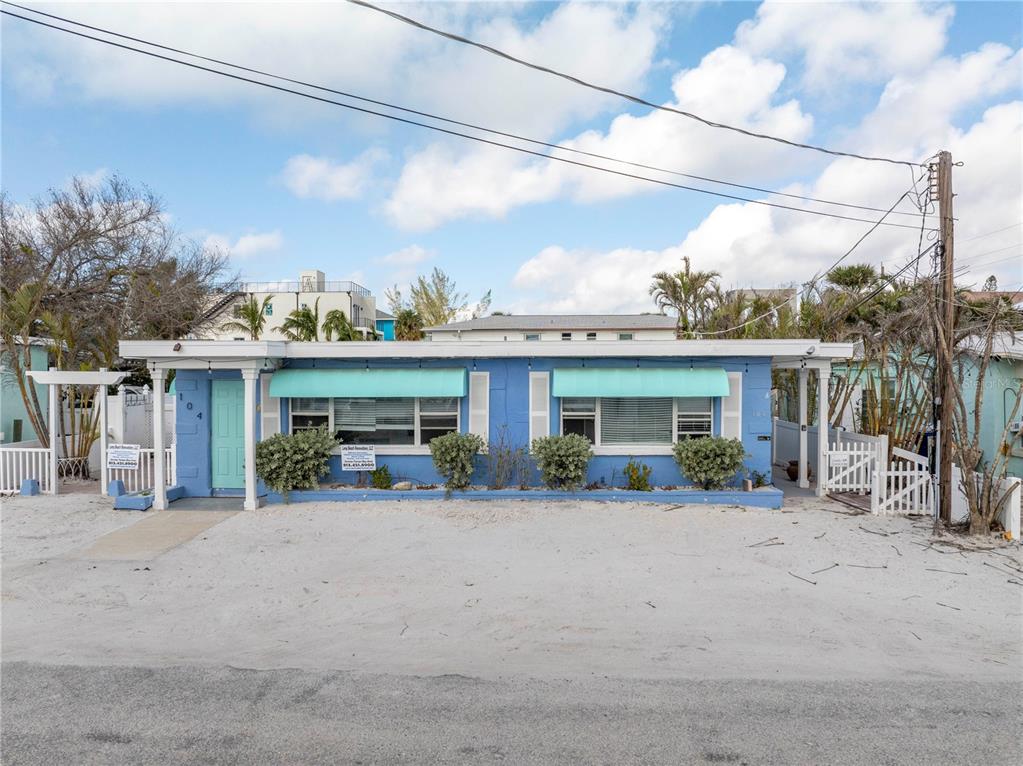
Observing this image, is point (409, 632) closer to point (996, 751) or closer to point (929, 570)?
point (996, 751)

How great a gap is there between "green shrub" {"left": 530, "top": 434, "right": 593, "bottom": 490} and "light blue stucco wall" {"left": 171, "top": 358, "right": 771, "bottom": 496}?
1.73 feet

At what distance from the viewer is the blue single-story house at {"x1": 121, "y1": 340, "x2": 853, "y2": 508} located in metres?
10.6

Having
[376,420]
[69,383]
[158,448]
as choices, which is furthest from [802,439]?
[69,383]

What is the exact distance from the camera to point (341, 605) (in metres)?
6.05

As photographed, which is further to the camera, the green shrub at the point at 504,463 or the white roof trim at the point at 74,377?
the green shrub at the point at 504,463

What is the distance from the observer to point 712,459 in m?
10.3

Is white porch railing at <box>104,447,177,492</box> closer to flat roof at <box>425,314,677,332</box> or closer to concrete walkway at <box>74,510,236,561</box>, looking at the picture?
concrete walkway at <box>74,510,236,561</box>

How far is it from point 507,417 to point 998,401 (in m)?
10.9

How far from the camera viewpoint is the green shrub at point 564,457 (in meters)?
10.3

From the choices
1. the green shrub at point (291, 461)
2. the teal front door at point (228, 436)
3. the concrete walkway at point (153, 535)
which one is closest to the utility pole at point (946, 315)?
the green shrub at point (291, 461)

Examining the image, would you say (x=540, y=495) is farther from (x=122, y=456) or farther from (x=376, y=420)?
(x=122, y=456)

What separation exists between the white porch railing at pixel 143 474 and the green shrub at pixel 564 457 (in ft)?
21.0

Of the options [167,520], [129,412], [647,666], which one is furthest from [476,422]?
[129,412]

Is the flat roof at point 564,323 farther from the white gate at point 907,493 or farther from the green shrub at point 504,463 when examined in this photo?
the white gate at point 907,493
